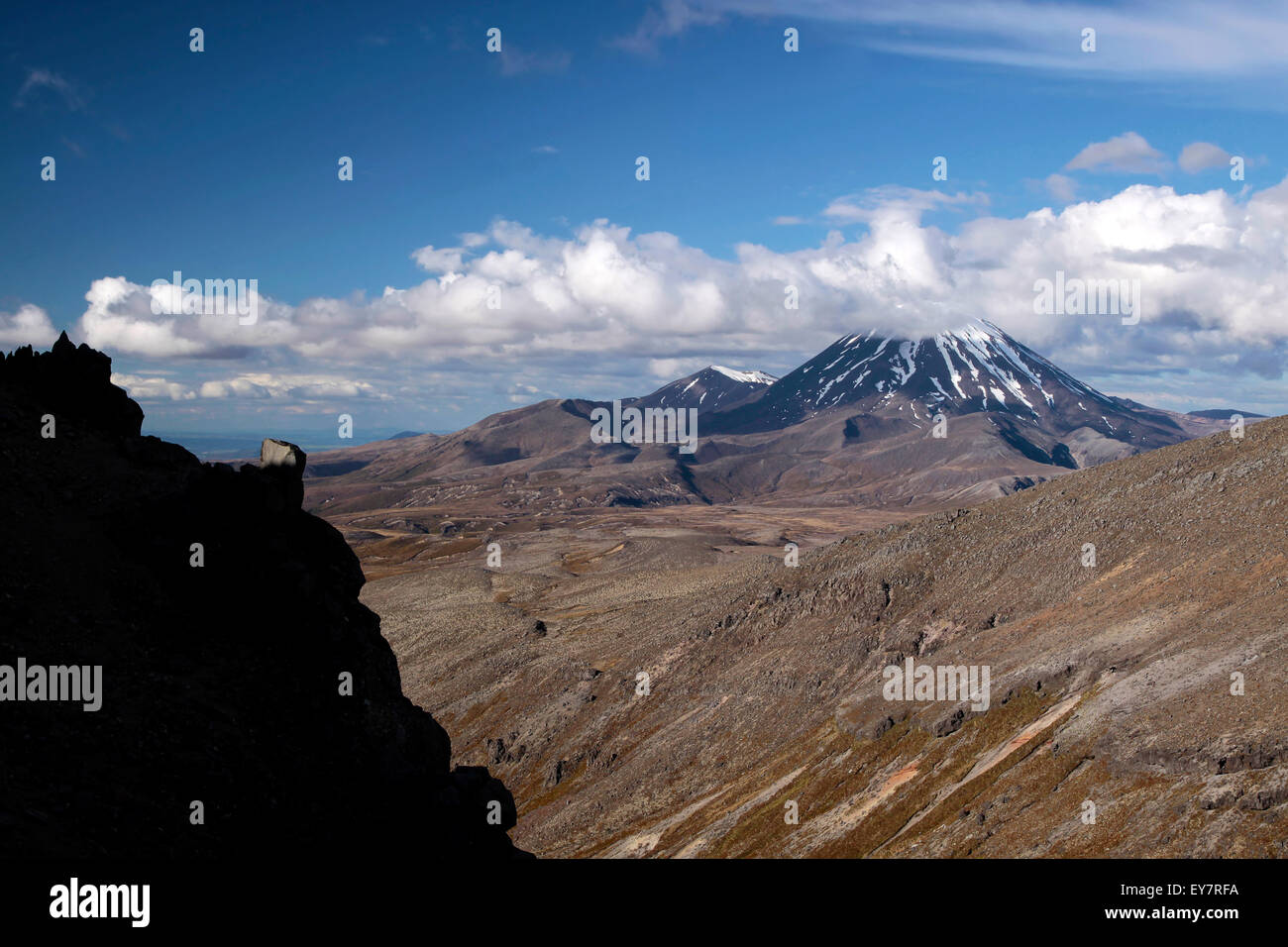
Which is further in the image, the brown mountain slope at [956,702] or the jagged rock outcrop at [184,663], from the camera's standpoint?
the brown mountain slope at [956,702]

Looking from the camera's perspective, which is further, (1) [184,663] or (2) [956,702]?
(2) [956,702]

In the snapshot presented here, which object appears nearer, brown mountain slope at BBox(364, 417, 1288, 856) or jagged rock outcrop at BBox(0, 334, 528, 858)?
jagged rock outcrop at BBox(0, 334, 528, 858)

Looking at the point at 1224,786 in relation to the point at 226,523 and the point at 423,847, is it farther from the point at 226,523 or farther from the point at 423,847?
the point at 226,523

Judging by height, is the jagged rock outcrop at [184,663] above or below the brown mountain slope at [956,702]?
above

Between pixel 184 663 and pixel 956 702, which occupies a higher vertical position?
pixel 184 663

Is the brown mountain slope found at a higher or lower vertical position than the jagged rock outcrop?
lower
